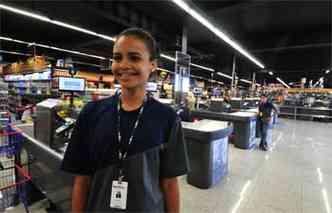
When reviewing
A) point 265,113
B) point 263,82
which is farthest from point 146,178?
point 263,82

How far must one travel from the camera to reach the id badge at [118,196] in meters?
0.82

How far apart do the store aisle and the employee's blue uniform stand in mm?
1863

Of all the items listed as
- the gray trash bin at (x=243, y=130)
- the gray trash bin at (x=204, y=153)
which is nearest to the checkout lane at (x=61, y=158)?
the gray trash bin at (x=204, y=153)

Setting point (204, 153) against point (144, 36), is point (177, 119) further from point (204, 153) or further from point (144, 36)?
point (204, 153)

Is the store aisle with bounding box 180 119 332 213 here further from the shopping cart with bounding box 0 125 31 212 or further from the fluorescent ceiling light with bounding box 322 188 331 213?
the shopping cart with bounding box 0 125 31 212

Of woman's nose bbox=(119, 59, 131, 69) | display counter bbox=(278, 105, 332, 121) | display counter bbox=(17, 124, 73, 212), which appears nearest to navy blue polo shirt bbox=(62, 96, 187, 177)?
woman's nose bbox=(119, 59, 131, 69)

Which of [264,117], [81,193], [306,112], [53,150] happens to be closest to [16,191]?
[53,150]

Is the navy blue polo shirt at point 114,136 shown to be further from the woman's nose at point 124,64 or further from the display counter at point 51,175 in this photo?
the display counter at point 51,175

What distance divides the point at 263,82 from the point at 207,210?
101 ft

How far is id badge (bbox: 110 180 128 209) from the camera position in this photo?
82cm

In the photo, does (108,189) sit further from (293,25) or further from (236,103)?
(293,25)

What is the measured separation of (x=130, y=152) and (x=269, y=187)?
10.1 feet

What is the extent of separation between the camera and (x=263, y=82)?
2941cm

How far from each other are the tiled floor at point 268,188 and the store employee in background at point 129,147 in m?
1.85
